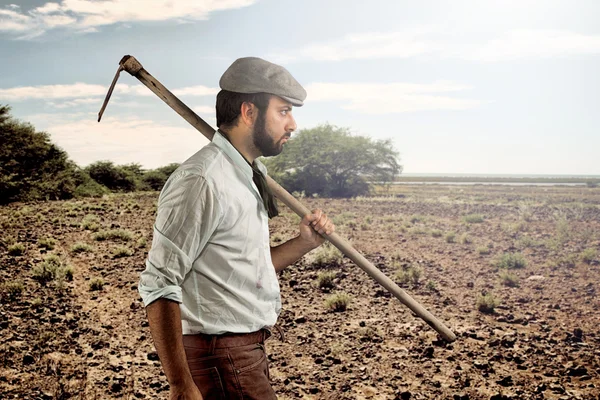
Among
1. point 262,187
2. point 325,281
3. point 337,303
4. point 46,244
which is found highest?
point 262,187

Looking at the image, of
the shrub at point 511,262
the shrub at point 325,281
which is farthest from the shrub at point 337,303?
the shrub at point 511,262

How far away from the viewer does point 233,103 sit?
83.4 inches

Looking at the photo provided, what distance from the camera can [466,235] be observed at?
14.5 meters

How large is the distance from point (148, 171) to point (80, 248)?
20.9 metres

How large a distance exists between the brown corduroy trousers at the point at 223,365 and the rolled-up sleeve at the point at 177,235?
25 cm

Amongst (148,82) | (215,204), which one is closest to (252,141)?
(215,204)

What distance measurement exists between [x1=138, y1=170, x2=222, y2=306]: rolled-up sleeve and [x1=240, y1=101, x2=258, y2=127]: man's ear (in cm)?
42

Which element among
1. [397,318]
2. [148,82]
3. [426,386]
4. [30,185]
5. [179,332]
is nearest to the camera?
[179,332]

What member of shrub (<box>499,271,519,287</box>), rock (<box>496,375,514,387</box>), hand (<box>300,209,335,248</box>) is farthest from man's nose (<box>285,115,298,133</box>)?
shrub (<box>499,271,519,287</box>)

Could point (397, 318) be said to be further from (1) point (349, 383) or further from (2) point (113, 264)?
(2) point (113, 264)

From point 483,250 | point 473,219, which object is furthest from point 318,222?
point 473,219

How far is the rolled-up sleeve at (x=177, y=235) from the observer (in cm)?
176

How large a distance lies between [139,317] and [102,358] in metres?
1.31

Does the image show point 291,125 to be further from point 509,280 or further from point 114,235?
point 114,235
